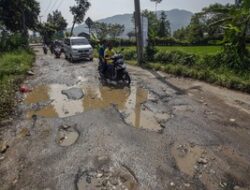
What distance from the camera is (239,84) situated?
8.83 m


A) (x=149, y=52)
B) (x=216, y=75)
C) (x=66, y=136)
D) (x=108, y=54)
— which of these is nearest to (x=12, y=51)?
(x=149, y=52)

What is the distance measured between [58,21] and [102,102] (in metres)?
58.3

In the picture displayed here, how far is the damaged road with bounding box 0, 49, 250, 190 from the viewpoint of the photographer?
384cm

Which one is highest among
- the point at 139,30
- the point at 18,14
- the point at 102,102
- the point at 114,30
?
the point at 18,14

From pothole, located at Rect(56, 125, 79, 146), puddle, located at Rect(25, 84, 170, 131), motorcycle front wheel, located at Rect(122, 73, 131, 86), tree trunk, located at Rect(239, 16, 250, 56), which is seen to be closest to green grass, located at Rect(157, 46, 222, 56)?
tree trunk, located at Rect(239, 16, 250, 56)

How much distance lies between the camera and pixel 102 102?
7953mm

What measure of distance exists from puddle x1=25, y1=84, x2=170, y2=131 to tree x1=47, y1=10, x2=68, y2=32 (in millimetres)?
51685

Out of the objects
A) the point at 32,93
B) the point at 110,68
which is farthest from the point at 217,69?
the point at 32,93

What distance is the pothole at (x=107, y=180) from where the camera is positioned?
11.9 feet

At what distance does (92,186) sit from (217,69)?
8.87m

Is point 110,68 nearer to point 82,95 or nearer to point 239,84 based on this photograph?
point 82,95

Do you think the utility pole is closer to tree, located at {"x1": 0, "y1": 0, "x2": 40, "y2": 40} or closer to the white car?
the white car

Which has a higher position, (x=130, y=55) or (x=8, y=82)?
(x=8, y=82)

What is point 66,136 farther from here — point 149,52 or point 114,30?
point 114,30
